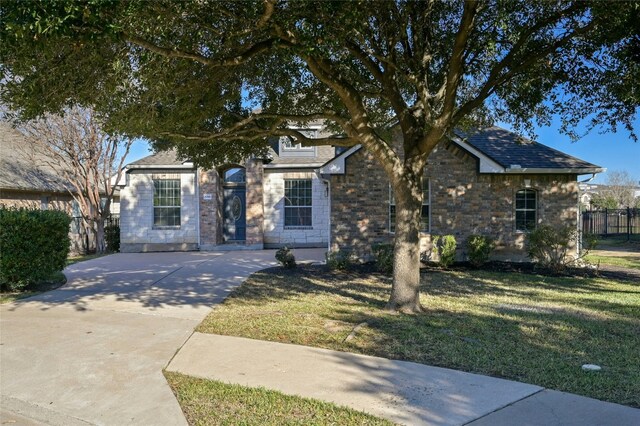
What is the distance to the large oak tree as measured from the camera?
6391 mm

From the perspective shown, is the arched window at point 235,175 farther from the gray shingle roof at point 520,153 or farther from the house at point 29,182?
the gray shingle roof at point 520,153

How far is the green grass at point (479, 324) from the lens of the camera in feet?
17.6

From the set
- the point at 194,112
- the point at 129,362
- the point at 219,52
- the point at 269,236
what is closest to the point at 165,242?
the point at 269,236

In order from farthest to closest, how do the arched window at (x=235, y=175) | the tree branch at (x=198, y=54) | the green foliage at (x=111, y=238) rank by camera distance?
the arched window at (x=235, y=175) → the green foliage at (x=111, y=238) → the tree branch at (x=198, y=54)

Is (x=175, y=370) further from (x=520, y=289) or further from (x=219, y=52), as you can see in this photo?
(x=520, y=289)

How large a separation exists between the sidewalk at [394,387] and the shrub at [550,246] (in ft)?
31.3

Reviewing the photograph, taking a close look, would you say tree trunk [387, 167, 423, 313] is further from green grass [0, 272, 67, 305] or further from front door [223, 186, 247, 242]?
front door [223, 186, 247, 242]

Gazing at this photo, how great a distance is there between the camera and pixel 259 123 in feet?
35.3

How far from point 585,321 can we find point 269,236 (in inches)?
550

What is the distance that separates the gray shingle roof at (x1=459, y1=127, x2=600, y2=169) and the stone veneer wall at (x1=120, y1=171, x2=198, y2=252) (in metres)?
11.0

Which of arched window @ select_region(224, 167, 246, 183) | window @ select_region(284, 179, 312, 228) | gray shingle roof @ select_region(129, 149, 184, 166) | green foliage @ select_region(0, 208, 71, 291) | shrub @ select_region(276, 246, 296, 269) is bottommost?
shrub @ select_region(276, 246, 296, 269)

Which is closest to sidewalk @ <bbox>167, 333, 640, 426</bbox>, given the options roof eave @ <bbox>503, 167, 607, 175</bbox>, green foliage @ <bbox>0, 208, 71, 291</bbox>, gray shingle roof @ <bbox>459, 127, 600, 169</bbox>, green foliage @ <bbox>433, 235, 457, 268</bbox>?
green foliage @ <bbox>0, 208, 71, 291</bbox>

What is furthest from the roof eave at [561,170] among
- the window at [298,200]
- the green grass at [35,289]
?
the green grass at [35,289]

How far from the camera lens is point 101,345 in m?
6.40
